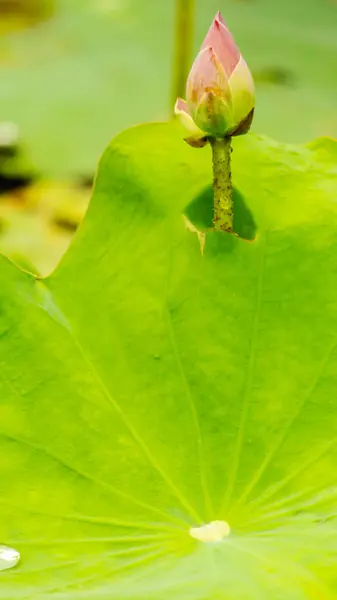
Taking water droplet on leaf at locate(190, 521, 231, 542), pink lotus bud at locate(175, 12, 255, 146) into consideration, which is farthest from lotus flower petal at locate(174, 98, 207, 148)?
water droplet on leaf at locate(190, 521, 231, 542)

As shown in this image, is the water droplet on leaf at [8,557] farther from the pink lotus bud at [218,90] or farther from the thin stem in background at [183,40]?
the thin stem in background at [183,40]

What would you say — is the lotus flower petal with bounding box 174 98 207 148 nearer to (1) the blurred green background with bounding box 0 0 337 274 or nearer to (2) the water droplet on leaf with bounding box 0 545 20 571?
(2) the water droplet on leaf with bounding box 0 545 20 571

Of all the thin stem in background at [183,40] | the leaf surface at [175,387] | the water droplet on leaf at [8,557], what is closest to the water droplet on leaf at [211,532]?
the leaf surface at [175,387]

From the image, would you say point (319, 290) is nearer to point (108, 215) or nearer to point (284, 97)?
point (108, 215)

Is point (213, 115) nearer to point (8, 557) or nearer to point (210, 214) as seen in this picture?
point (210, 214)

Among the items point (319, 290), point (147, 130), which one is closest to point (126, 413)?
point (319, 290)
